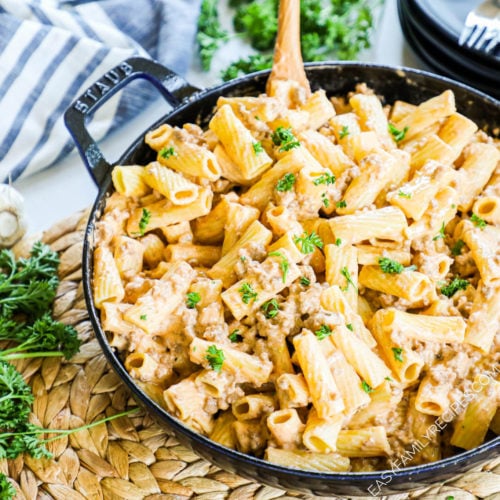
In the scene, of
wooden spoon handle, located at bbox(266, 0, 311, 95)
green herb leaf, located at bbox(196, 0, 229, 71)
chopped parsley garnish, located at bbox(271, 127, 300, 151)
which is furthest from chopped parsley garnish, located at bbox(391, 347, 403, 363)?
green herb leaf, located at bbox(196, 0, 229, 71)

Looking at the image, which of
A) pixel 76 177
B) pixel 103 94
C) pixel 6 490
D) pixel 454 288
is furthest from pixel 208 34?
pixel 6 490

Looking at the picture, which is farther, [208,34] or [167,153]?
[208,34]

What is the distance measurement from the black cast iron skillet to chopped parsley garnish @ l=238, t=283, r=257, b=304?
0.35 m

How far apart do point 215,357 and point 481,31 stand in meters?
1.75

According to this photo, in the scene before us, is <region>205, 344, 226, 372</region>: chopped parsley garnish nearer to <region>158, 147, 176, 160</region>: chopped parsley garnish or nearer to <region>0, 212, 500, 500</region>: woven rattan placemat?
<region>0, 212, 500, 500</region>: woven rattan placemat

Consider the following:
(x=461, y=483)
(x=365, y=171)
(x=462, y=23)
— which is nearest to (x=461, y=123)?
(x=365, y=171)

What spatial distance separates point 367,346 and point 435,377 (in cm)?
18

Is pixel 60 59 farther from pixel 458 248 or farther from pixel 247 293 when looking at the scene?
pixel 458 248

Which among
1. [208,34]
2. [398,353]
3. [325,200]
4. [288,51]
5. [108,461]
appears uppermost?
[288,51]

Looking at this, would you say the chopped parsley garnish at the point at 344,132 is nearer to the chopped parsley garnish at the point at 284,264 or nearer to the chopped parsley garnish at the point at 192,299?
the chopped parsley garnish at the point at 284,264

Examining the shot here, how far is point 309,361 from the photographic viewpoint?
1.84 metres

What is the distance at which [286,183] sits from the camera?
2119mm

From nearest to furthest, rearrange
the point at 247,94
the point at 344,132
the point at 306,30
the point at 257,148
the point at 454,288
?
the point at 454,288 < the point at 257,148 < the point at 344,132 < the point at 247,94 < the point at 306,30

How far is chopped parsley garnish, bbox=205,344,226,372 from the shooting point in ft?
6.22
